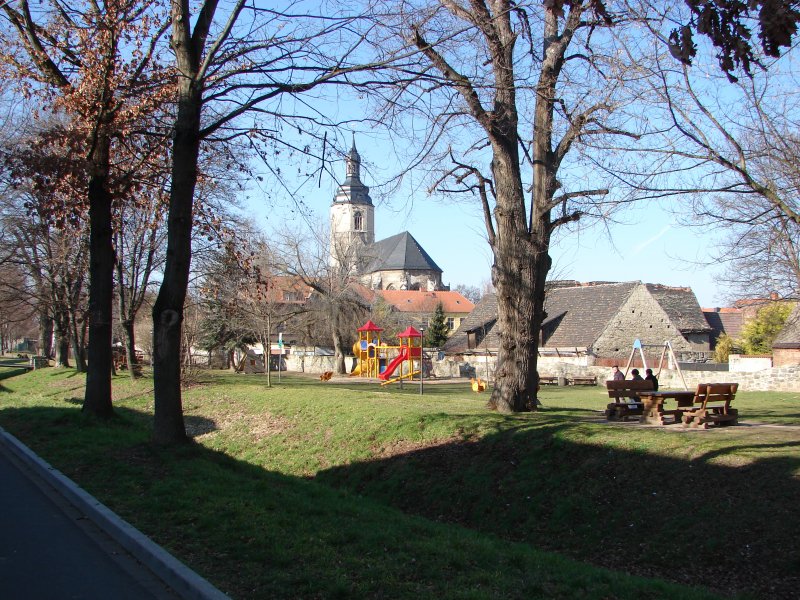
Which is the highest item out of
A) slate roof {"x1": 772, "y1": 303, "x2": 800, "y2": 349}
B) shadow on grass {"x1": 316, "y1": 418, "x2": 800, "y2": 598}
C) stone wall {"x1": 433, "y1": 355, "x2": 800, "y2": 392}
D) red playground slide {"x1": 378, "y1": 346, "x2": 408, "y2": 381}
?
slate roof {"x1": 772, "y1": 303, "x2": 800, "y2": 349}

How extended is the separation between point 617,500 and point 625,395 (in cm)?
514

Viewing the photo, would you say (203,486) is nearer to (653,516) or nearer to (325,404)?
(653,516)

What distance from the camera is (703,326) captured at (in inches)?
2411

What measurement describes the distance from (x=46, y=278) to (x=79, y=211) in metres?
25.1

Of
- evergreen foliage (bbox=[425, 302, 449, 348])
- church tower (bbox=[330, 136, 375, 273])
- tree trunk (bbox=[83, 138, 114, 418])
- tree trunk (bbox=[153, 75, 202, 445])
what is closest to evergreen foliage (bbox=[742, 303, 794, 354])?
church tower (bbox=[330, 136, 375, 273])

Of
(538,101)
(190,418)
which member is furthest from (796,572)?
(190,418)

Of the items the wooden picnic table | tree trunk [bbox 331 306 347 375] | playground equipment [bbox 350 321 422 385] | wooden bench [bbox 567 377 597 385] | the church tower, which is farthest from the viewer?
tree trunk [bbox 331 306 347 375]

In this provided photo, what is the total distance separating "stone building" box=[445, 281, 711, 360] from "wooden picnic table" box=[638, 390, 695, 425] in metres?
39.1

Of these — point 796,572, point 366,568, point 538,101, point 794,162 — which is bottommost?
point 796,572

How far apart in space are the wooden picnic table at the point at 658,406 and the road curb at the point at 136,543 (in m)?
9.69

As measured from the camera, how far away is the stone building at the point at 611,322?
55156mm

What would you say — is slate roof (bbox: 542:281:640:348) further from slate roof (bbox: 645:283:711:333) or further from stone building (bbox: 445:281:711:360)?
slate roof (bbox: 645:283:711:333)

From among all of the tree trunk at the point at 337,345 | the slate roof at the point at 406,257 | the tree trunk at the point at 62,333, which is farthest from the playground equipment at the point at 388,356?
the slate roof at the point at 406,257

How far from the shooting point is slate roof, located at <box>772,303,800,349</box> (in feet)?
145
